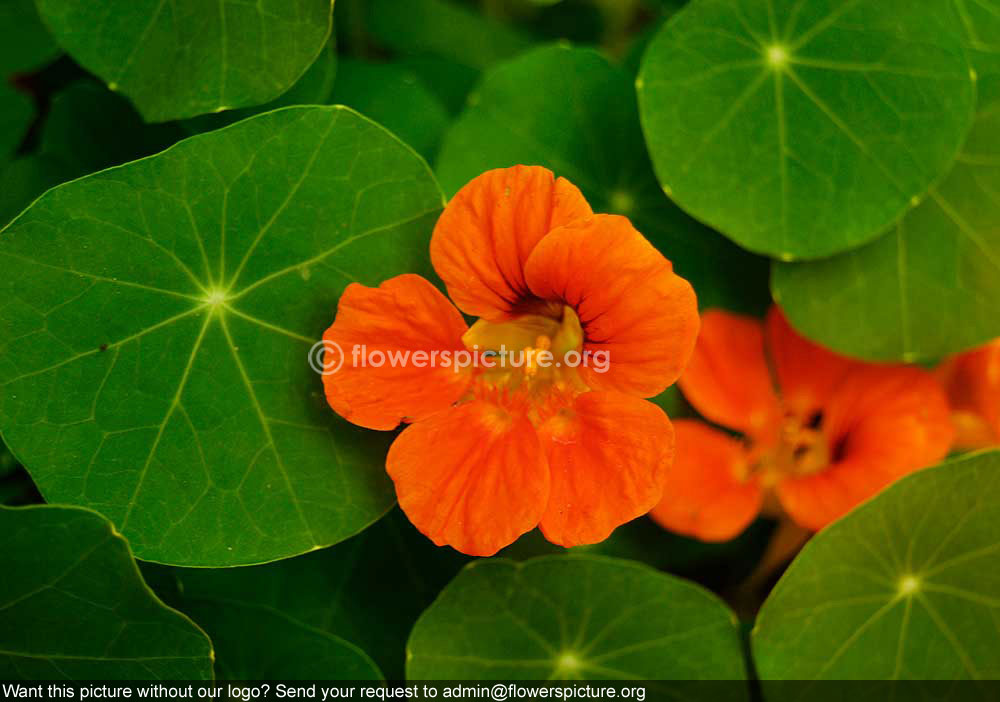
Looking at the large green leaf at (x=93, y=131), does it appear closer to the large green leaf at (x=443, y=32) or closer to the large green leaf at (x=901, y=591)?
the large green leaf at (x=443, y=32)

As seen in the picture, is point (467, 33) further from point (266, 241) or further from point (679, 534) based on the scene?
point (679, 534)

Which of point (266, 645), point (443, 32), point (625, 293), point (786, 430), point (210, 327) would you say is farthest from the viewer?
point (443, 32)

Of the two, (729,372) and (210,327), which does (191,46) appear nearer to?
(210,327)

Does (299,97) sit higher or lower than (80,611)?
higher

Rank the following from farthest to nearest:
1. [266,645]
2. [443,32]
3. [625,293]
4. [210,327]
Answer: [443,32]
[266,645]
[210,327]
[625,293]

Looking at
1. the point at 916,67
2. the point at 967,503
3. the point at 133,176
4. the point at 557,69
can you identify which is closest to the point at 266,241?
the point at 133,176

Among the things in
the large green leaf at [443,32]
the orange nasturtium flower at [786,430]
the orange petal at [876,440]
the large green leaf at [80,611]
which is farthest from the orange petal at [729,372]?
the large green leaf at [80,611]

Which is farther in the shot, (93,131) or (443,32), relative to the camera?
(443,32)

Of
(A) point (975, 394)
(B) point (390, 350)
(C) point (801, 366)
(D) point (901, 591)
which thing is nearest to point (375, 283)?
(B) point (390, 350)
